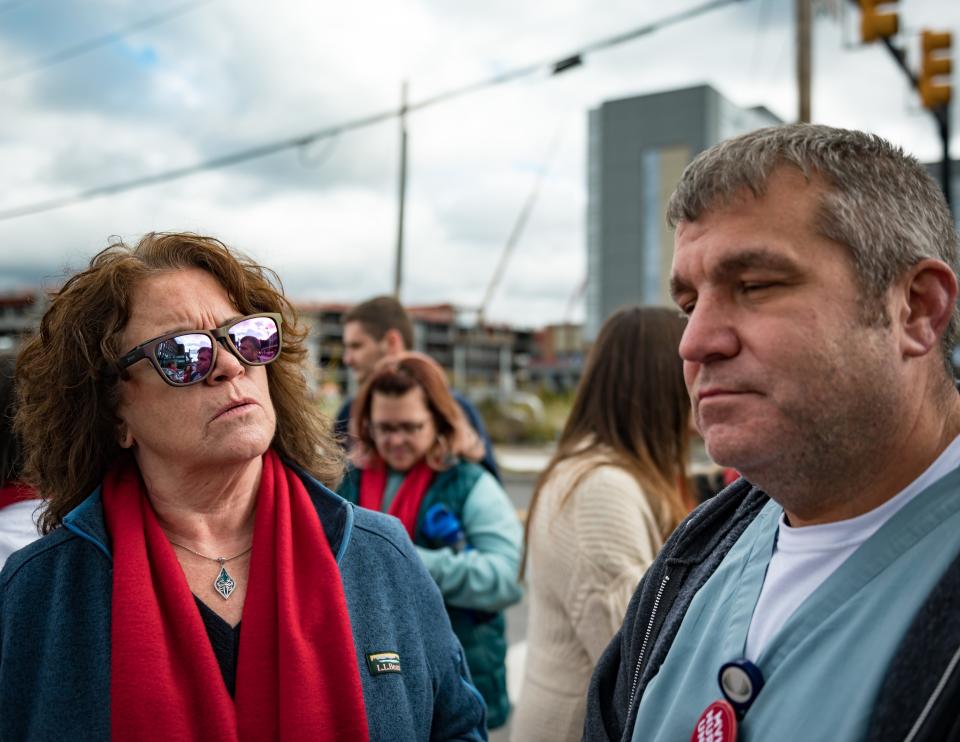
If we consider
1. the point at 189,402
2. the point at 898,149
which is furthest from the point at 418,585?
the point at 898,149

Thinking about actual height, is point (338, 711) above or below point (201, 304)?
below

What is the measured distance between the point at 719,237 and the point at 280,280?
54.6 inches

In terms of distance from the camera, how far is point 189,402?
2000 millimetres

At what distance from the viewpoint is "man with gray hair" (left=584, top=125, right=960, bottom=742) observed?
46.6 inches

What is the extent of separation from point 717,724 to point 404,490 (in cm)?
247

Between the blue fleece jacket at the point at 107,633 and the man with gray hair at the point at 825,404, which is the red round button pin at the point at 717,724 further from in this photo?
the blue fleece jacket at the point at 107,633

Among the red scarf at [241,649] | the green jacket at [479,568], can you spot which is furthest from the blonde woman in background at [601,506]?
the red scarf at [241,649]

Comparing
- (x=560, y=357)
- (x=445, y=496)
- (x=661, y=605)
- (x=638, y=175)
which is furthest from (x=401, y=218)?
(x=560, y=357)

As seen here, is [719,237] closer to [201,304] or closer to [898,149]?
[898,149]

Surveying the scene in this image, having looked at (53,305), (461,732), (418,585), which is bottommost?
(461,732)

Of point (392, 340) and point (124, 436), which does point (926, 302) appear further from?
point (392, 340)

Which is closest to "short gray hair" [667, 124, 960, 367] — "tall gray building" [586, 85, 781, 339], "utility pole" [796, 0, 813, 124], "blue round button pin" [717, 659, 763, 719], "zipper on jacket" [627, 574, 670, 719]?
"blue round button pin" [717, 659, 763, 719]

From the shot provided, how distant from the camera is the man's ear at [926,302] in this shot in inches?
49.2

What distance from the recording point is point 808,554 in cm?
134
